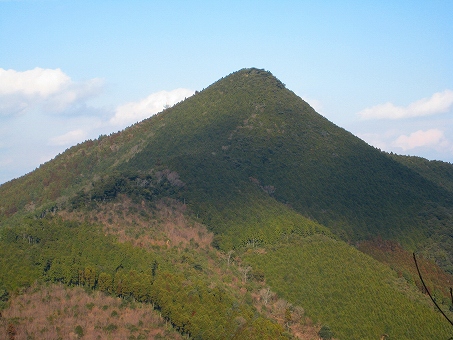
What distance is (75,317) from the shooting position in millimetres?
51062

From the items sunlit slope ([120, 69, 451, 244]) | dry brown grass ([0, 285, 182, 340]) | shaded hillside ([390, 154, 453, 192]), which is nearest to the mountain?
sunlit slope ([120, 69, 451, 244])

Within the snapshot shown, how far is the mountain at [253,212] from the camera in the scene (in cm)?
6088

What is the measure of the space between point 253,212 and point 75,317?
39274mm

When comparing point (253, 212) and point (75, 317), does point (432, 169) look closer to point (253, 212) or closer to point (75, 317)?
point (253, 212)

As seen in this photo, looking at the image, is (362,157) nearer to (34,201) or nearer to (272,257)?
(272,257)

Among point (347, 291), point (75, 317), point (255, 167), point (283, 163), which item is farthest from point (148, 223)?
point (283, 163)

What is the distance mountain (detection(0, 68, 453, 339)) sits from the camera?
60.9 metres

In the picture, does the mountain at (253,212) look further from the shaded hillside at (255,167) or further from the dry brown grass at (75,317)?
the dry brown grass at (75,317)

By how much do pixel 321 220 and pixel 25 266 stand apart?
54.7m

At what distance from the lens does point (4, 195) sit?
390 feet

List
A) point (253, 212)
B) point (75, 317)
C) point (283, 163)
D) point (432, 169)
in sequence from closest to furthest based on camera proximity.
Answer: point (75, 317) → point (253, 212) → point (283, 163) → point (432, 169)

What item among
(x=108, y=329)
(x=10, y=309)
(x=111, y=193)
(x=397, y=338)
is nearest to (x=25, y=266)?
(x=10, y=309)

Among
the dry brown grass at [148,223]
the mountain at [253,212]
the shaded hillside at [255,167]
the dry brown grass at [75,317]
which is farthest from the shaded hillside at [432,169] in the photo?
the dry brown grass at [75,317]

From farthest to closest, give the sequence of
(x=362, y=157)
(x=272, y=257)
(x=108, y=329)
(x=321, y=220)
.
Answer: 1. (x=362, y=157)
2. (x=321, y=220)
3. (x=272, y=257)
4. (x=108, y=329)
